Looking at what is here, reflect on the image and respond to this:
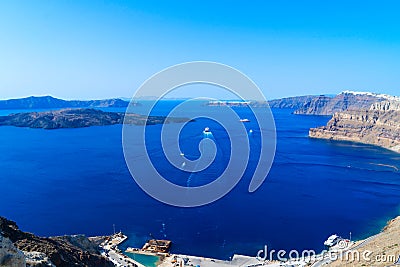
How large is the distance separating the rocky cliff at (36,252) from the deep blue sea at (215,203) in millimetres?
8831

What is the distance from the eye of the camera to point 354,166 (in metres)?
53.5

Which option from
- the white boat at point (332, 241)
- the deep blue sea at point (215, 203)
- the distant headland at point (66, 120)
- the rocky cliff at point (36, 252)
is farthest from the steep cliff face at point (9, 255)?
the distant headland at point (66, 120)

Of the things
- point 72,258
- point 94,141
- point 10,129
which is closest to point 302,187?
point 72,258

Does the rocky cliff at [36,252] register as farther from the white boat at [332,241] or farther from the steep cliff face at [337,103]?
the steep cliff face at [337,103]

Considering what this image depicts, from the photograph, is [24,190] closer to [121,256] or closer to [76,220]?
[76,220]

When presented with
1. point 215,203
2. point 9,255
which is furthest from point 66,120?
point 9,255

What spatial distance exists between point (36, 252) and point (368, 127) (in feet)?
282

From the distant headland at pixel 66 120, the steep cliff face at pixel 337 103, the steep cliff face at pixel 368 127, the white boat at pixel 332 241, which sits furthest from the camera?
the steep cliff face at pixel 337 103

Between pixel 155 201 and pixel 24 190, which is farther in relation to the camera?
pixel 24 190

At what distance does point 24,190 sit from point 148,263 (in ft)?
78.3

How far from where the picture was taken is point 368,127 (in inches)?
3275

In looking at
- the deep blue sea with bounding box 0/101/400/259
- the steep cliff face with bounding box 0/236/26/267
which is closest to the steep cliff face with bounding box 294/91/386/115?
the deep blue sea with bounding box 0/101/400/259

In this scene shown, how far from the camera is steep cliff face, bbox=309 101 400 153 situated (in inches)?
2988

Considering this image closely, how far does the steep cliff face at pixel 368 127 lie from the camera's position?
7589 cm
